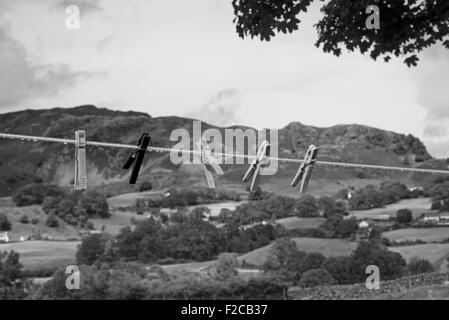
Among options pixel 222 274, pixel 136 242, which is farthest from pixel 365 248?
pixel 136 242

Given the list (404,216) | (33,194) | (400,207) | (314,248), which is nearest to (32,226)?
(33,194)

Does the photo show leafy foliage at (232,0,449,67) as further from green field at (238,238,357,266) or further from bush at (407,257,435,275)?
green field at (238,238,357,266)

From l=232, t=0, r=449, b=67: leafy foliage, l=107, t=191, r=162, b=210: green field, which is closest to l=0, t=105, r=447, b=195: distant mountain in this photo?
l=107, t=191, r=162, b=210: green field

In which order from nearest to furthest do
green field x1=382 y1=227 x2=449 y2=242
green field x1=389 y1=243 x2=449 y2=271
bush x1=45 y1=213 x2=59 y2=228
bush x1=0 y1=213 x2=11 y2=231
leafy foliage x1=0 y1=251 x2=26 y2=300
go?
green field x1=389 y1=243 x2=449 y2=271 < leafy foliage x1=0 y1=251 x2=26 y2=300 < green field x1=382 y1=227 x2=449 y2=242 < bush x1=0 y1=213 x2=11 y2=231 < bush x1=45 y1=213 x2=59 y2=228

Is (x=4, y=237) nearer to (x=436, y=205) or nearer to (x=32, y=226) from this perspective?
(x=32, y=226)
